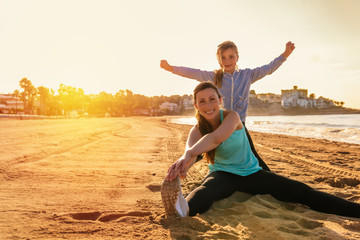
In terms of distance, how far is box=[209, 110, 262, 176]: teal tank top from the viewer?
119 inches

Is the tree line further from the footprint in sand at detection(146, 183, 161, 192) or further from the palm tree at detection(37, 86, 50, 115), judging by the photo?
the footprint in sand at detection(146, 183, 161, 192)

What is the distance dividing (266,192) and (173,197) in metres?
1.26

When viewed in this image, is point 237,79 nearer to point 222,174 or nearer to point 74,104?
point 222,174

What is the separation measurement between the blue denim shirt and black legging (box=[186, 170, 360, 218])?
3.00 ft

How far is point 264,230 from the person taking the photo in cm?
232

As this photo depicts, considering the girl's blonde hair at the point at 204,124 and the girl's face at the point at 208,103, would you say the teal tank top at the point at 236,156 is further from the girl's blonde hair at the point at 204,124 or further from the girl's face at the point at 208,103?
the girl's face at the point at 208,103

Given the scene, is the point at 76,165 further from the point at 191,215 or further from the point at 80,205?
the point at 191,215

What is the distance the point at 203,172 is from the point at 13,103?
4031 inches

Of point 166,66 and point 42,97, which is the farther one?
point 42,97

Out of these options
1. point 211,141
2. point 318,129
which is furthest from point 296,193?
point 318,129

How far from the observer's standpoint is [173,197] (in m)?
2.52

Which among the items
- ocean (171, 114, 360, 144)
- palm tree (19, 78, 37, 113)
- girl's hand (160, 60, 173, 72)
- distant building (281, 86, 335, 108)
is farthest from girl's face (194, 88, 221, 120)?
distant building (281, 86, 335, 108)

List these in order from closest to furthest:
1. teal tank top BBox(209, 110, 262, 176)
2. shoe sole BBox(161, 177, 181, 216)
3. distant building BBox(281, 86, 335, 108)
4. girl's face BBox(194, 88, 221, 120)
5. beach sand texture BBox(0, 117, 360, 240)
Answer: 1. beach sand texture BBox(0, 117, 360, 240)
2. shoe sole BBox(161, 177, 181, 216)
3. girl's face BBox(194, 88, 221, 120)
4. teal tank top BBox(209, 110, 262, 176)
5. distant building BBox(281, 86, 335, 108)

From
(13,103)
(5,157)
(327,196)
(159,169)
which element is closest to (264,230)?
(327,196)
